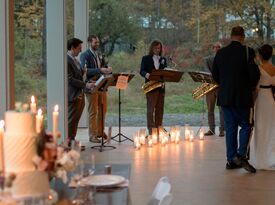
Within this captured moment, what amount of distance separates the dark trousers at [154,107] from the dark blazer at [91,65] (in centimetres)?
106

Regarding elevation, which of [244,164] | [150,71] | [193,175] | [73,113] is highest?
[150,71]

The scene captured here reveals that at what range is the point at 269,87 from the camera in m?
6.13

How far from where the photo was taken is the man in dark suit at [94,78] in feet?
26.0

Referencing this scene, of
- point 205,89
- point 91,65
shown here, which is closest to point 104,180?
point 91,65

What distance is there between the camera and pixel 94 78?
792cm

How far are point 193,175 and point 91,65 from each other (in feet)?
9.47

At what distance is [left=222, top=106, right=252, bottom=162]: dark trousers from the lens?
6031mm

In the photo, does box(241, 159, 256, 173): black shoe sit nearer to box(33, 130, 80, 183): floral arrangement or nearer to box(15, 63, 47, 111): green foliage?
box(15, 63, 47, 111): green foliage

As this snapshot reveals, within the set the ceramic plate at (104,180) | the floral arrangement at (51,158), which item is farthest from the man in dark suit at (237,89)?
the floral arrangement at (51,158)

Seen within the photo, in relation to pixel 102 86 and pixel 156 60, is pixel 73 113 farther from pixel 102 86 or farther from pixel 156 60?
pixel 156 60

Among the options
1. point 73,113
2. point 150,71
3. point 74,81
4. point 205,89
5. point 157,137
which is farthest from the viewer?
point 205,89

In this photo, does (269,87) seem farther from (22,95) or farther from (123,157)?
(22,95)

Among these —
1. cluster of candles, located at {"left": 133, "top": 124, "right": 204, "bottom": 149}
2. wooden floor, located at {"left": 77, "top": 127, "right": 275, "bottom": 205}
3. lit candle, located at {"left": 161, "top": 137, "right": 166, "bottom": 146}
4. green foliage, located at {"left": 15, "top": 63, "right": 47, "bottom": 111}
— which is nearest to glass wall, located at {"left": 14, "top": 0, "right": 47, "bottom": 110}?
green foliage, located at {"left": 15, "top": 63, "right": 47, "bottom": 111}

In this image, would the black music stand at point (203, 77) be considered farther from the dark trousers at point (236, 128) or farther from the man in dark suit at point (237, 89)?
the dark trousers at point (236, 128)
